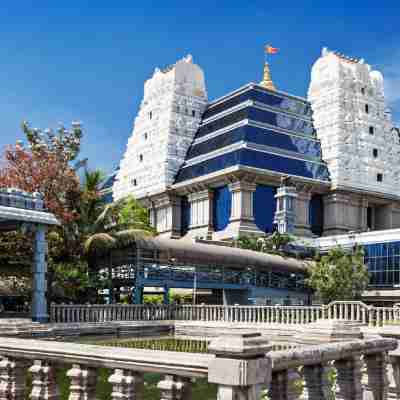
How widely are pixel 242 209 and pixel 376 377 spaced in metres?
53.0

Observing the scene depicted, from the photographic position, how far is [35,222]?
928 inches

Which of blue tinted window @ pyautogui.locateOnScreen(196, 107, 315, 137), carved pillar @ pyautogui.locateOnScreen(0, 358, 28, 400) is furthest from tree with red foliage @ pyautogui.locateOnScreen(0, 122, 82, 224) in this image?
blue tinted window @ pyautogui.locateOnScreen(196, 107, 315, 137)

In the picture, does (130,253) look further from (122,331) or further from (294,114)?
(294,114)

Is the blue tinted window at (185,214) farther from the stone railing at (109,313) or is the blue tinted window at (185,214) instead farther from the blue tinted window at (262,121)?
the stone railing at (109,313)

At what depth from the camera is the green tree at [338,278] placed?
39.4 m

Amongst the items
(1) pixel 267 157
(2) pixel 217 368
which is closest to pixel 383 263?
(1) pixel 267 157

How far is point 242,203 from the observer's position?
198 feet

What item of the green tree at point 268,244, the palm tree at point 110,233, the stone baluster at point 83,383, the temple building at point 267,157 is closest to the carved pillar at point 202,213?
the temple building at point 267,157

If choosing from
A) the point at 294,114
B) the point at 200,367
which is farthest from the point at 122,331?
the point at 294,114

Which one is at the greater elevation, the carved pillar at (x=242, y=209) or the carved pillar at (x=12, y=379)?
the carved pillar at (x=242, y=209)

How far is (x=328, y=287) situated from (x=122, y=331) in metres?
17.1

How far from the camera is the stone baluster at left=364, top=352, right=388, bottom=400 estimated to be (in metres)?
7.37

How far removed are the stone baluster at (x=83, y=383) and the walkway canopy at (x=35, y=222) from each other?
16.6 metres

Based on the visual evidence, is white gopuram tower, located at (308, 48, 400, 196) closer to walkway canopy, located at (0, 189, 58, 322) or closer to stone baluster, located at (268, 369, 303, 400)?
walkway canopy, located at (0, 189, 58, 322)
